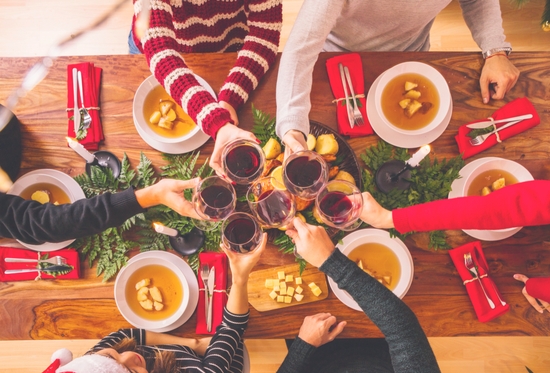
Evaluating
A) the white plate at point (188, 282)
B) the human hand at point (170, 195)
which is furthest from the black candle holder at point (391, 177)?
the white plate at point (188, 282)

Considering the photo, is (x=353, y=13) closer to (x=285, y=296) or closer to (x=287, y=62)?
(x=287, y=62)

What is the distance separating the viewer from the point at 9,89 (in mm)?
1545

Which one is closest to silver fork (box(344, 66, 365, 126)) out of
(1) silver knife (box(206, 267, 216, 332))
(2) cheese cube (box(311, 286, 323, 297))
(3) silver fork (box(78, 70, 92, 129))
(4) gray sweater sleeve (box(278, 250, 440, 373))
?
(4) gray sweater sleeve (box(278, 250, 440, 373))

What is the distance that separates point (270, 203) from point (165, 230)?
0.36 m

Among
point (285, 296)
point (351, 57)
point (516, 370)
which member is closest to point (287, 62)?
point (351, 57)

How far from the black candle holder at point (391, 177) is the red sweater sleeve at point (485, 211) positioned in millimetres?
125

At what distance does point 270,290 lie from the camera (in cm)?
142

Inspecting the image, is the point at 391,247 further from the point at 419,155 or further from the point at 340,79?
the point at 340,79

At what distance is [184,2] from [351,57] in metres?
0.64

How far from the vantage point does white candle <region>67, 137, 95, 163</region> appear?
1332 mm

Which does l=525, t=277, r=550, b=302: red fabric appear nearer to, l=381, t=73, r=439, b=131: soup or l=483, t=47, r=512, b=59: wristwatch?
l=381, t=73, r=439, b=131: soup

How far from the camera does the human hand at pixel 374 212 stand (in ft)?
4.27

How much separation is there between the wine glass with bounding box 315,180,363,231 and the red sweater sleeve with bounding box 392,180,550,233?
6.5 inches

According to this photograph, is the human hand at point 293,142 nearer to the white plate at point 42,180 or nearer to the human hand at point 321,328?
the human hand at point 321,328
